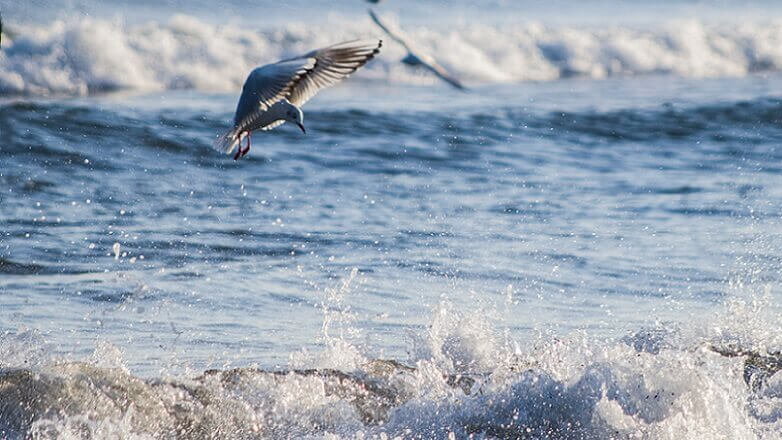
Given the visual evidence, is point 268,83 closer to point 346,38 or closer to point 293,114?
point 293,114

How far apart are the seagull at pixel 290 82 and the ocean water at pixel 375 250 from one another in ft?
3.41

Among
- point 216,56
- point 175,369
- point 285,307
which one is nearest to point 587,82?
point 216,56

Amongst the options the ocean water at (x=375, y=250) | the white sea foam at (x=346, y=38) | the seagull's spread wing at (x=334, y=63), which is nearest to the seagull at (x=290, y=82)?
the seagull's spread wing at (x=334, y=63)

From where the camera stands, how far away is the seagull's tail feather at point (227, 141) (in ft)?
21.1

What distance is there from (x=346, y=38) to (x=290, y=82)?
37.9ft

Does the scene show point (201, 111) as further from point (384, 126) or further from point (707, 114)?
point (707, 114)

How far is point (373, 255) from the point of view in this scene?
7.84m

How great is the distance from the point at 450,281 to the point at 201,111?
6.05 meters

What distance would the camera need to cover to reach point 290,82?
6.07 meters

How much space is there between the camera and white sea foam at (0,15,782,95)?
557 inches

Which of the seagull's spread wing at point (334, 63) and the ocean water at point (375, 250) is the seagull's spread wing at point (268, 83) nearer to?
the seagull's spread wing at point (334, 63)

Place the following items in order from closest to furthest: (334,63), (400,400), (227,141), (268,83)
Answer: (400,400) < (268,83) < (334,63) < (227,141)

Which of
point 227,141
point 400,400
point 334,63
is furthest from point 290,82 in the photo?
point 400,400

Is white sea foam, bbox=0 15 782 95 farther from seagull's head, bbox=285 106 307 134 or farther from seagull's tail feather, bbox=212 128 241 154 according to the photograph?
seagull's head, bbox=285 106 307 134
